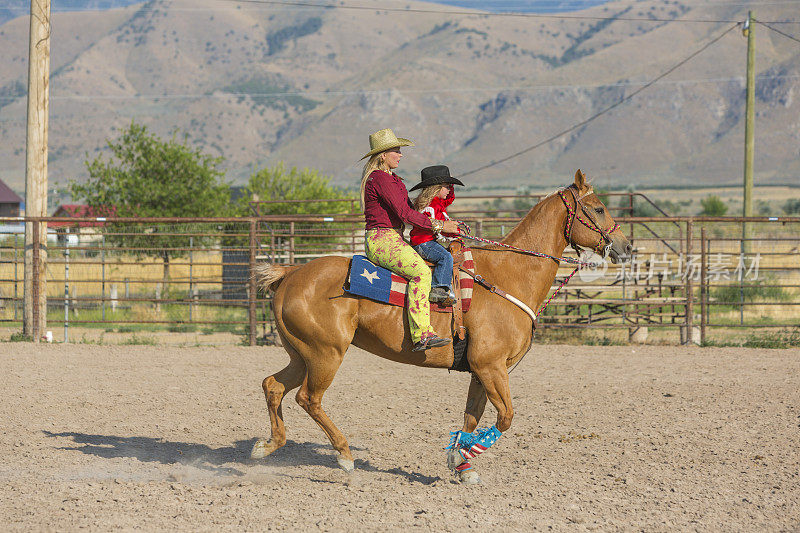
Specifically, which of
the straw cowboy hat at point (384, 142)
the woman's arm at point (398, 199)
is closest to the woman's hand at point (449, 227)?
the woman's arm at point (398, 199)

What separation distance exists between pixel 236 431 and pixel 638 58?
19224cm

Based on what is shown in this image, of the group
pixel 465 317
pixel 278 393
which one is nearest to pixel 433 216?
pixel 465 317

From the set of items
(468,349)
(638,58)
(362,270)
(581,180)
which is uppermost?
(638,58)

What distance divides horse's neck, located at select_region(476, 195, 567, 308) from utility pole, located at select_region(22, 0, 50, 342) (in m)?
9.68

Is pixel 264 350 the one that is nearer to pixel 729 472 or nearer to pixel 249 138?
pixel 729 472

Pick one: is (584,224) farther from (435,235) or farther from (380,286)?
(380,286)

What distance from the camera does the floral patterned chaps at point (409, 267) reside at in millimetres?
5742

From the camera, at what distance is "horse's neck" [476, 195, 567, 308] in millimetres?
6066

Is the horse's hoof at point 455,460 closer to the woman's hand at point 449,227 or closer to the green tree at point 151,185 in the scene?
the woman's hand at point 449,227

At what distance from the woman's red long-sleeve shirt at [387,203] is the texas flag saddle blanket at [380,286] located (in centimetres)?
32

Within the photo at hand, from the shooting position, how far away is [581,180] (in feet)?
20.2

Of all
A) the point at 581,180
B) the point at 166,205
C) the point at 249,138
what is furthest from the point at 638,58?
the point at 581,180

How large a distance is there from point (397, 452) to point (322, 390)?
1144 millimetres

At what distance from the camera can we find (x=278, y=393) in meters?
6.16
